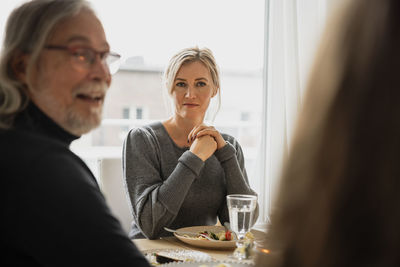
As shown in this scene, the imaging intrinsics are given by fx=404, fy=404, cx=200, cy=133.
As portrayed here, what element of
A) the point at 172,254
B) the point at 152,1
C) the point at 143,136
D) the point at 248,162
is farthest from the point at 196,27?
the point at 172,254

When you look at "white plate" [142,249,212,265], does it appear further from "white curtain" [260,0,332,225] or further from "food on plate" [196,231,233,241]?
"white curtain" [260,0,332,225]

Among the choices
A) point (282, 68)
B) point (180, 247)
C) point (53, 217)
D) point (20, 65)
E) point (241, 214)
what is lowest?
point (180, 247)

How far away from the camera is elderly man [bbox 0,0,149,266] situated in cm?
68

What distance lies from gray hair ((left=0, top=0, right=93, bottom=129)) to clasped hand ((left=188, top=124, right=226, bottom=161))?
86cm

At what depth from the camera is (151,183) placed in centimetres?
164

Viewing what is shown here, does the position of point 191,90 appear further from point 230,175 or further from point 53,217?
point 53,217

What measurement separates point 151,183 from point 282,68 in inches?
73.3

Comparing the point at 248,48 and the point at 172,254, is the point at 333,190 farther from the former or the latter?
the point at 248,48

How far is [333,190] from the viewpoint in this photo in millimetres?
335

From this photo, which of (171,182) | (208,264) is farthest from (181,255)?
(171,182)

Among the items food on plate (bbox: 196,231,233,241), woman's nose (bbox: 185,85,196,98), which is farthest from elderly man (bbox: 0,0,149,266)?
woman's nose (bbox: 185,85,196,98)

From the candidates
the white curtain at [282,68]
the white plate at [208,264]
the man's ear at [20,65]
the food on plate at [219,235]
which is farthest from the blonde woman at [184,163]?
the white curtain at [282,68]

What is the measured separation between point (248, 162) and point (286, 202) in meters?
3.63

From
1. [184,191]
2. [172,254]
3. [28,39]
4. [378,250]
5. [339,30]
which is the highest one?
[28,39]
